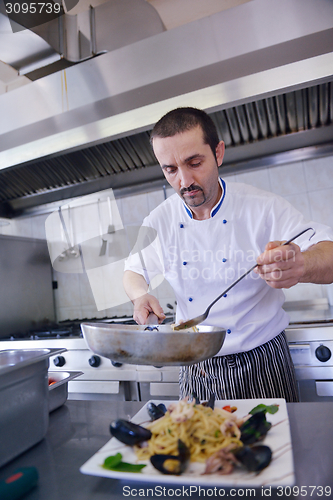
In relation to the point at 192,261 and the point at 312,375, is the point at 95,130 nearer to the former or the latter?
the point at 192,261

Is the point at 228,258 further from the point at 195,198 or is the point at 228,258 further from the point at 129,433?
the point at 129,433

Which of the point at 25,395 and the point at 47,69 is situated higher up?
the point at 47,69

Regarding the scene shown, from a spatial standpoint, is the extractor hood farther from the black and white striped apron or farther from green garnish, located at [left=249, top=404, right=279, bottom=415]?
green garnish, located at [left=249, top=404, right=279, bottom=415]

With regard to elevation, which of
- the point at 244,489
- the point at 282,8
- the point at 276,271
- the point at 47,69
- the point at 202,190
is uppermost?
the point at 47,69

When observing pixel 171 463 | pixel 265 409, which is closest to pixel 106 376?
pixel 265 409

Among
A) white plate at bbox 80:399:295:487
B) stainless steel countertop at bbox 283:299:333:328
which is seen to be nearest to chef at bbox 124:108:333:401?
white plate at bbox 80:399:295:487

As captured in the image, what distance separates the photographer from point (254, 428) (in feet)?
2.13

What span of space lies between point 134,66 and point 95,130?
42 cm

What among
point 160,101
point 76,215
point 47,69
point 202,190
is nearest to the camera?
point 202,190

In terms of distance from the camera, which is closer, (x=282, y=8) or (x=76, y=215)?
(x=282, y=8)

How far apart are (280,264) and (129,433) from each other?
500mm

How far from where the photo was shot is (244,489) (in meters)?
0.58

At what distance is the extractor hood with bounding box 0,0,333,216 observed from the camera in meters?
1.57

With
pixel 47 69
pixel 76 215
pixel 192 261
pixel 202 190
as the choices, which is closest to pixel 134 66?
pixel 47 69
